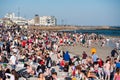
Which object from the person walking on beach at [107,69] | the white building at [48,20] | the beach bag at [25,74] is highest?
the person walking on beach at [107,69]

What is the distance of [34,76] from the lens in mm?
15977

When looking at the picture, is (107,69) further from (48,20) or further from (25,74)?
(48,20)

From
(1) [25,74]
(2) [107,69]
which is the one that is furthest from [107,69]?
(1) [25,74]

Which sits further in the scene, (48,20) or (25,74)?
(48,20)

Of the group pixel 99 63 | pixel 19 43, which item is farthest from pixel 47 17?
pixel 99 63

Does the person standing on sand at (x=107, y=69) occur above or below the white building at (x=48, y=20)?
above

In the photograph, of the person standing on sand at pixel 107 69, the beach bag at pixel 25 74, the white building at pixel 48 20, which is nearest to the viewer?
the person standing on sand at pixel 107 69

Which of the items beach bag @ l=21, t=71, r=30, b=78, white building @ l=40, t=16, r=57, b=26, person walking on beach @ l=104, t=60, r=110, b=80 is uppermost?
person walking on beach @ l=104, t=60, r=110, b=80

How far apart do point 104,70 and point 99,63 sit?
1.44 metres

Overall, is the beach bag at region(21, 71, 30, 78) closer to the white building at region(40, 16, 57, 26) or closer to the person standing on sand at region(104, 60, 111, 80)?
the person standing on sand at region(104, 60, 111, 80)

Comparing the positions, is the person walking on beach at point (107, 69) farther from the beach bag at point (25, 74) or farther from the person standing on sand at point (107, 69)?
the beach bag at point (25, 74)

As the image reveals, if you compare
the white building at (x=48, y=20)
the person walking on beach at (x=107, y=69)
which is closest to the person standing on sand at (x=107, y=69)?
the person walking on beach at (x=107, y=69)

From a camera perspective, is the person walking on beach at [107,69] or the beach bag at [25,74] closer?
the person walking on beach at [107,69]

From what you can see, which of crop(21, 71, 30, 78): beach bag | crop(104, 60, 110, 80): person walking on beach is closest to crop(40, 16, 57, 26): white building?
crop(21, 71, 30, 78): beach bag
